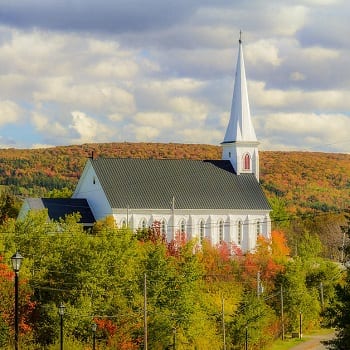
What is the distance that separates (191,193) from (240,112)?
12.3m

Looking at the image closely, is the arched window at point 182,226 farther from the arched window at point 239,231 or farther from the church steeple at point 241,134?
the church steeple at point 241,134

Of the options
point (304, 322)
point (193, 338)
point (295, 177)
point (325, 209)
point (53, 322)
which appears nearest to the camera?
point (53, 322)

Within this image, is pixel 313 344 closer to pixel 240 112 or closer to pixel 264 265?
pixel 264 265

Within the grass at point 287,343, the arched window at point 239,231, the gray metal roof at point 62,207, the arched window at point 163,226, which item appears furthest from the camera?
the arched window at point 239,231

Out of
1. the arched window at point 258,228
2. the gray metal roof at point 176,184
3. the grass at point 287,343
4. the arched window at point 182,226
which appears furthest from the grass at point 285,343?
the arched window at point 258,228

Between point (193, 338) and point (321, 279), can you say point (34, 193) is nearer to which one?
point (321, 279)

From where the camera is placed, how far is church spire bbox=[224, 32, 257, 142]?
374 ft

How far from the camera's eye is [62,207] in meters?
99.6

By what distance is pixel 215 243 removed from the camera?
106 metres

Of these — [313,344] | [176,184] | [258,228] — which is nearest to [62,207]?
[176,184]

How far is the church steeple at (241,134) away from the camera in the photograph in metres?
113

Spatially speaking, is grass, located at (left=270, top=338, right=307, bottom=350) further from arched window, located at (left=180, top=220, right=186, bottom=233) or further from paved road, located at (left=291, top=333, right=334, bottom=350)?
arched window, located at (left=180, top=220, right=186, bottom=233)

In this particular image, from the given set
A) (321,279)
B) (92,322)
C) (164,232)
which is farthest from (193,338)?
(164,232)

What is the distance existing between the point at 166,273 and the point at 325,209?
10655cm
